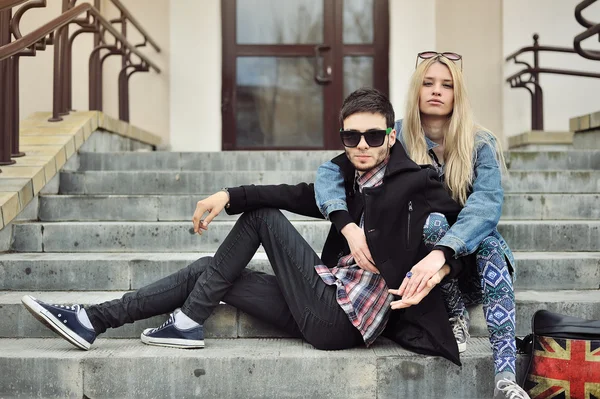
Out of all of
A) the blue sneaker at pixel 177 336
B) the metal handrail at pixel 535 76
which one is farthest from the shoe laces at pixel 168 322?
the metal handrail at pixel 535 76

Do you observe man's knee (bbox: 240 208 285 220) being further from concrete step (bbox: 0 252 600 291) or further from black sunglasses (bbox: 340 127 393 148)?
concrete step (bbox: 0 252 600 291)

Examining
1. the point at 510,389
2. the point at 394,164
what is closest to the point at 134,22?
the point at 394,164

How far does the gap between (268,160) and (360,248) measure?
2396 mm

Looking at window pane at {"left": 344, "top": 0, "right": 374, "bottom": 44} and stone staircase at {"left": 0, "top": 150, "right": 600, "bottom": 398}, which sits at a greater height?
window pane at {"left": 344, "top": 0, "right": 374, "bottom": 44}

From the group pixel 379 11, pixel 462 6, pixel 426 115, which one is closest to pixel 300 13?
pixel 379 11

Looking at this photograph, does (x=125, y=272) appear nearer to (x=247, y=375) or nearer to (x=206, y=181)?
(x=247, y=375)

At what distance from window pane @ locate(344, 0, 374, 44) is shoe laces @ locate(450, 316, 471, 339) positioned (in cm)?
457

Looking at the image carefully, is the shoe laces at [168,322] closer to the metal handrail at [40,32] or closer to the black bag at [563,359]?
the black bag at [563,359]

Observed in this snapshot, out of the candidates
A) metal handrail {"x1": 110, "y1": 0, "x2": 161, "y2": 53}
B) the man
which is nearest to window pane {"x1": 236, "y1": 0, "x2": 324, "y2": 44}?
metal handrail {"x1": 110, "y1": 0, "x2": 161, "y2": 53}

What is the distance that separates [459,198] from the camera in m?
2.41

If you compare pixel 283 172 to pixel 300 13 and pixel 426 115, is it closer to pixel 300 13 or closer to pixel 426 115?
pixel 426 115

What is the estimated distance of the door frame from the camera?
21.1ft

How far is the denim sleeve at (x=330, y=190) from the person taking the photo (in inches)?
95.3

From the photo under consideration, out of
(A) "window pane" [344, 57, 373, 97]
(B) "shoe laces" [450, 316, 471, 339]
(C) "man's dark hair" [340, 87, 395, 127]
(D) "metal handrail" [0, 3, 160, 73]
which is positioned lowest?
(B) "shoe laces" [450, 316, 471, 339]
